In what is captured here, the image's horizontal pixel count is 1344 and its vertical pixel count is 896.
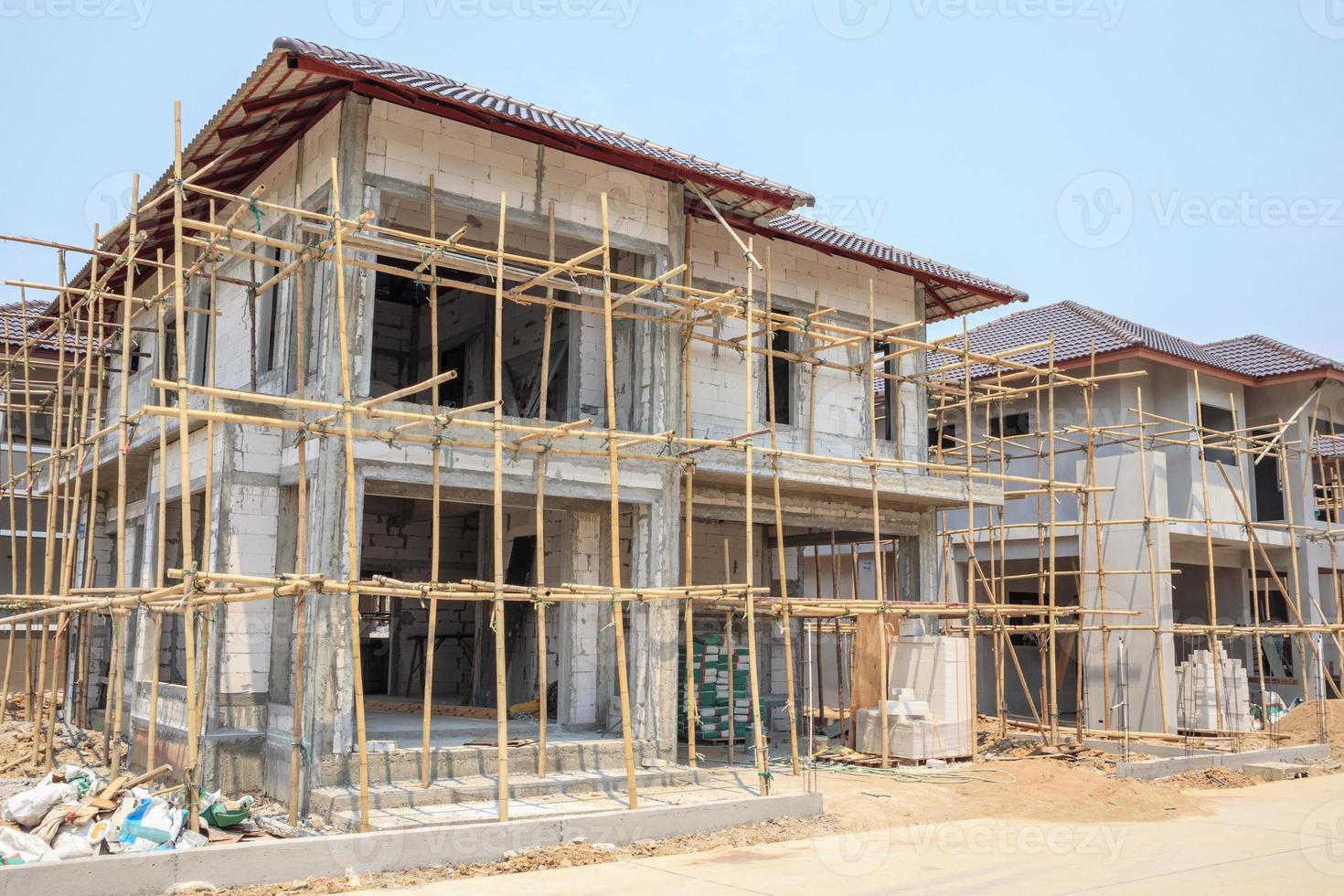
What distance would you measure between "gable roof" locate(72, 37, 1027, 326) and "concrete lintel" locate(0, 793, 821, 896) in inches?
223

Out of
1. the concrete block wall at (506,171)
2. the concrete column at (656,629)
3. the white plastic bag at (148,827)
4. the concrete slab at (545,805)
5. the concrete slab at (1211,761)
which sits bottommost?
the concrete slab at (1211,761)

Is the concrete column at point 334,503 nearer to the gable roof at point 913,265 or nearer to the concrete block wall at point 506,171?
the concrete block wall at point 506,171

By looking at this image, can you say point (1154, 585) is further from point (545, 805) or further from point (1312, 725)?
point (545, 805)

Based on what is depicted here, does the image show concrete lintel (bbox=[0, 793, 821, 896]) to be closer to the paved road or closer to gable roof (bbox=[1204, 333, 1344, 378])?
the paved road

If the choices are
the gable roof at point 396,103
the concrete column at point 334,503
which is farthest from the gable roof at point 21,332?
the concrete column at point 334,503

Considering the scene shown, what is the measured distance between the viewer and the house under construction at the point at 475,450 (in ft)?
33.4

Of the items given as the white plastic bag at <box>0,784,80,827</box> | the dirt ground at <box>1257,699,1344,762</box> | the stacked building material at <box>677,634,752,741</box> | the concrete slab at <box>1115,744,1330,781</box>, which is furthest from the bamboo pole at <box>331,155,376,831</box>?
the dirt ground at <box>1257,699,1344,762</box>

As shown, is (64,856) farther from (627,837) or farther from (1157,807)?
(1157,807)

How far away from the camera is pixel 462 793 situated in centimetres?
1015

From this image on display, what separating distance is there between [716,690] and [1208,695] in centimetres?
768

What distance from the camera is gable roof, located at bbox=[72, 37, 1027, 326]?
34.6ft

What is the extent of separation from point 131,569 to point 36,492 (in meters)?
4.05

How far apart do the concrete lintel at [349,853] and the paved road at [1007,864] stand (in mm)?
458

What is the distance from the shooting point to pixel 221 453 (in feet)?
37.1
